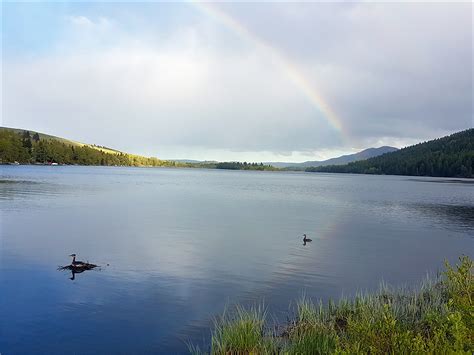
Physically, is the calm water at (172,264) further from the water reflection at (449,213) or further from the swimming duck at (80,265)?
the swimming duck at (80,265)

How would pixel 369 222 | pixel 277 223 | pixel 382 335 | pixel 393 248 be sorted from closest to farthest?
pixel 382 335
pixel 393 248
pixel 277 223
pixel 369 222

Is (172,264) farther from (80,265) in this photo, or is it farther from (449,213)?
(449,213)

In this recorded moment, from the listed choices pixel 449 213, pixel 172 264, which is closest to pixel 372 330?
pixel 172 264

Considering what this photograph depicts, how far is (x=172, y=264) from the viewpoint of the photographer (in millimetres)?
27750

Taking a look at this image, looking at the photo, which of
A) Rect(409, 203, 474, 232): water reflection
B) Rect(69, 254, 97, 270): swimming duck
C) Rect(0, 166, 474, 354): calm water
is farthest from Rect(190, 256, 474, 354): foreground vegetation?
Rect(409, 203, 474, 232): water reflection

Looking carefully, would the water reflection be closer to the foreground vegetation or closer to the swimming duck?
the foreground vegetation

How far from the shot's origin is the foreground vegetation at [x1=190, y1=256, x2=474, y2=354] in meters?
9.07

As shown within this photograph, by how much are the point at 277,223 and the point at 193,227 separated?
36.3 ft

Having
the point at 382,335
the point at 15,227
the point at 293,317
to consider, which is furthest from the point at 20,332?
the point at 15,227

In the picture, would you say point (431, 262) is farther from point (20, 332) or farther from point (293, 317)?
point (20, 332)

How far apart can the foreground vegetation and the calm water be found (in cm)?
270

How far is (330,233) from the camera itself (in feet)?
146

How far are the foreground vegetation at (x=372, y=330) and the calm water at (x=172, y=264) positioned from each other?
270cm

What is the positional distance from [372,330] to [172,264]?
62.8ft
